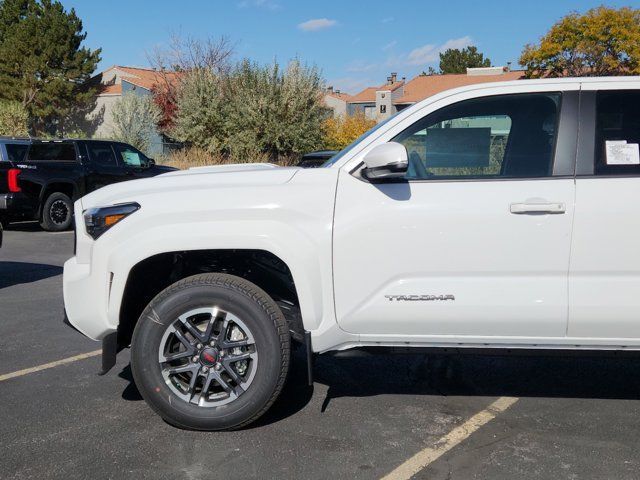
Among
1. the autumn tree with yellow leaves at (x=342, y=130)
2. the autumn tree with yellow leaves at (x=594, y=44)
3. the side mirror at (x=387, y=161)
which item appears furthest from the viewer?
the autumn tree with yellow leaves at (x=594, y=44)

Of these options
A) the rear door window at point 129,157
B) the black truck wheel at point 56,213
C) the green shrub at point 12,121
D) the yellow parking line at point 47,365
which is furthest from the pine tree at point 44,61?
the yellow parking line at point 47,365

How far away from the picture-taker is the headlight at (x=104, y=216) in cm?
385

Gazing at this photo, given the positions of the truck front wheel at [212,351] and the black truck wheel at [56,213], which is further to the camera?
the black truck wheel at [56,213]

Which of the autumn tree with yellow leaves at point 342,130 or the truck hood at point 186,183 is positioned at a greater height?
the autumn tree with yellow leaves at point 342,130

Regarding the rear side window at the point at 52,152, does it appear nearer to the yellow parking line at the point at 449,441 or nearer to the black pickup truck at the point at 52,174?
the black pickup truck at the point at 52,174

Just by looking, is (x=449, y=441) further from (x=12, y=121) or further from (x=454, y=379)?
(x=12, y=121)

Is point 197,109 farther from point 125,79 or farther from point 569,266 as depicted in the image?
point 125,79

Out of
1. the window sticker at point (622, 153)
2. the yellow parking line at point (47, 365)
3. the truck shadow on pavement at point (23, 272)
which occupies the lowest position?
the truck shadow on pavement at point (23, 272)

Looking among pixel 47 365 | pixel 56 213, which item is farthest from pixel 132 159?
pixel 47 365

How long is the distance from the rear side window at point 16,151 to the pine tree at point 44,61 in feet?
114

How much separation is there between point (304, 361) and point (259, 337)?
1.53 m

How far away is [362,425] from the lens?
3.98 metres

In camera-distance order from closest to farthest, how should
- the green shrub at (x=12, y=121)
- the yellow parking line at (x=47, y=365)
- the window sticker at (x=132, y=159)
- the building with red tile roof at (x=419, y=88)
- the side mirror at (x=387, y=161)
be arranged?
the side mirror at (x=387, y=161), the yellow parking line at (x=47, y=365), the window sticker at (x=132, y=159), the green shrub at (x=12, y=121), the building with red tile roof at (x=419, y=88)

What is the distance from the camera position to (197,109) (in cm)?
2536
